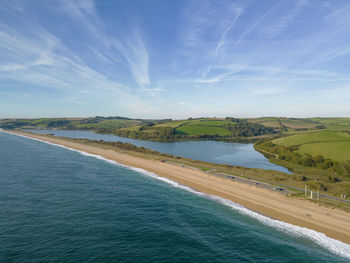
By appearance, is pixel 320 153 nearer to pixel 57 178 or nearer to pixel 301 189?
pixel 301 189

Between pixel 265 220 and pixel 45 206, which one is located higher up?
pixel 45 206

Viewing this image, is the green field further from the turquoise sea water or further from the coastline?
the turquoise sea water

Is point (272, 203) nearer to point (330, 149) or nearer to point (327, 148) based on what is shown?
point (330, 149)

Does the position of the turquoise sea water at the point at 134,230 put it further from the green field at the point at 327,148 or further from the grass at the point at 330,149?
the green field at the point at 327,148

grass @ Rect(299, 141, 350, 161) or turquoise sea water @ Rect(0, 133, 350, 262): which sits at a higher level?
grass @ Rect(299, 141, 350, 161)

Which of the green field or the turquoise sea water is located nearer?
the turquoise sea water

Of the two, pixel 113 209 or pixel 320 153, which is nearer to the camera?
pixel 113 209

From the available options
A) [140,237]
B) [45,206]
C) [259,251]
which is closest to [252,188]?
[259,251]

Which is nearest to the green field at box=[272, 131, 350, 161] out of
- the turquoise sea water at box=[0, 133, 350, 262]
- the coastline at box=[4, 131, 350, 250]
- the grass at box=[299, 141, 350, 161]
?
the grass at box=[299, 141, 350, 161]
